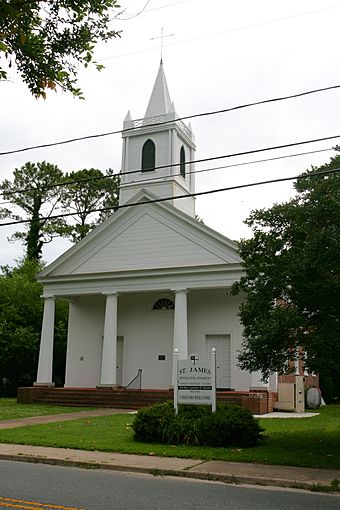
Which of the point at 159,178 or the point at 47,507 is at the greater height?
the point at 159,178

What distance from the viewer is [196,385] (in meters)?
12.8

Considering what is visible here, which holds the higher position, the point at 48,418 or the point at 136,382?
the point at 136,382

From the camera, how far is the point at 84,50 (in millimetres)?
8008

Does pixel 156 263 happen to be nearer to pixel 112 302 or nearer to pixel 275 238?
pixel 112 302

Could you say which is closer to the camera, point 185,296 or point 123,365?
point 185,296

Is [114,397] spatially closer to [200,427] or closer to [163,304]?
[163,304]

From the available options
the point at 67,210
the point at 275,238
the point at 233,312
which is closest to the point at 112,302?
the point at 233,312

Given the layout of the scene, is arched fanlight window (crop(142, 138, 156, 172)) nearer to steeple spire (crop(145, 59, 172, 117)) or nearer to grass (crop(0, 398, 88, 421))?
steeple spire (crop(145, 59, 172, 117))

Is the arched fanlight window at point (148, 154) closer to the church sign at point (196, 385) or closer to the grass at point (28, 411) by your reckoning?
the grass at point (28, 411)

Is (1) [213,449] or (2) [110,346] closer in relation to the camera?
(1) [213,449]

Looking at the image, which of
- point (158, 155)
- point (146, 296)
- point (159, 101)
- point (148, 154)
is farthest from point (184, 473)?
point (159, 101)

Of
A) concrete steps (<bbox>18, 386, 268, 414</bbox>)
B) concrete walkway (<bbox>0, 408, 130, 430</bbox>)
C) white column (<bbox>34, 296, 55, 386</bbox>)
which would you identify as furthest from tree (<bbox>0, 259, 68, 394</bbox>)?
concrete walkway (<bbox>0, 408, 130, 430</bbox>)

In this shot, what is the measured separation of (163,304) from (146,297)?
0.90 meters

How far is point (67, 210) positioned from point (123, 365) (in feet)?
71.6
